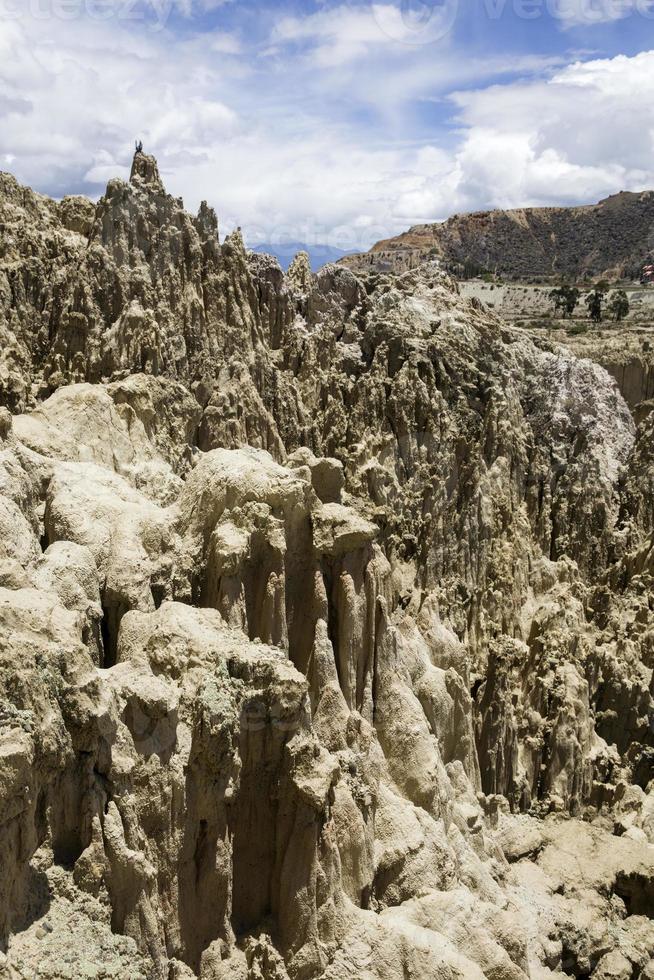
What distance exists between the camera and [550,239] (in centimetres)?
14650

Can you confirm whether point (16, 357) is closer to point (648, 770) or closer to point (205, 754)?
Result: point (205, 754)

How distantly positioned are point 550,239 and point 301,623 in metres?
142

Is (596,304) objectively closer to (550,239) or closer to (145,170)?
(145,170)

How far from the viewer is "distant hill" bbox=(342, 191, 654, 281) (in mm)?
133250

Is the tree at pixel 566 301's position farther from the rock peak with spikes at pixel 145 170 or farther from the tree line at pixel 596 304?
the rock peak with spikes at pixel 145 170

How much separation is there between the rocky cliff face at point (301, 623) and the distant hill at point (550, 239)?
91521 mm

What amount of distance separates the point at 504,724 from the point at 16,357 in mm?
19719

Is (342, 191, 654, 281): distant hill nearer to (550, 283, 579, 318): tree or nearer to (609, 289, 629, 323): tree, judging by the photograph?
(550, 283, 579, 318): tree

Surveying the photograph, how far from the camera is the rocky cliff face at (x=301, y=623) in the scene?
10.7 meters

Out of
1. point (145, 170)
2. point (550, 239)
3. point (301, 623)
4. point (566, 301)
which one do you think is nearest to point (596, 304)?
point (566, 301)

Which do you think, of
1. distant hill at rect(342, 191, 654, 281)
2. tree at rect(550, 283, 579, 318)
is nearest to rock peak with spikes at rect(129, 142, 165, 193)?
tree at rect(550, 283, 579, 318)

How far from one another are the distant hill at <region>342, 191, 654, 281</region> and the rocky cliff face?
300 feet

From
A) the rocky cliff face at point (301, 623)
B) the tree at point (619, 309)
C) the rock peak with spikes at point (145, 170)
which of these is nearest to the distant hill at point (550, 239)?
the tree at point (619, 309)

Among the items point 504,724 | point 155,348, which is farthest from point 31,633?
point 504,724
